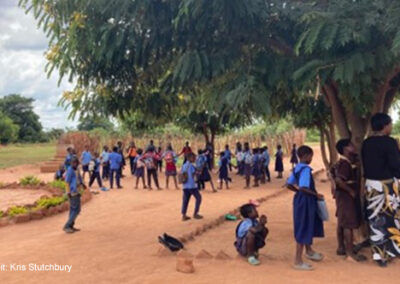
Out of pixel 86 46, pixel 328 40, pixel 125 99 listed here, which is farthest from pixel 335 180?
pixel 86 46

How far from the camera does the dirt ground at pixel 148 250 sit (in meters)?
5.68

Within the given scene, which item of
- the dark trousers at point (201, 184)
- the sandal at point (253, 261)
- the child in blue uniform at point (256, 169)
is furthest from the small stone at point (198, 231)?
the child in blue uniform at point (256, 169)

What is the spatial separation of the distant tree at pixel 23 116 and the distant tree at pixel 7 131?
4.51m

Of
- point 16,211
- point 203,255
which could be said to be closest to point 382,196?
point 203,255

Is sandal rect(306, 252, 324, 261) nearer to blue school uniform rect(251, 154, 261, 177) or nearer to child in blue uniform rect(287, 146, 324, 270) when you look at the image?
child in blue uniform rect(287, 146, 324, 270)

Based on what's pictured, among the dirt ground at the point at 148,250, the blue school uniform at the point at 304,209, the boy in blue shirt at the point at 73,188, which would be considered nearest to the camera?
the dirt ground at the point at 148,250

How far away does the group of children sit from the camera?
6.02 m

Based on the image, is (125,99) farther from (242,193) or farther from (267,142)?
(267,142)

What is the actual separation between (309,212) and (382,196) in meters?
0.96

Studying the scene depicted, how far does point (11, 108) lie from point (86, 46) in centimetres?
6317

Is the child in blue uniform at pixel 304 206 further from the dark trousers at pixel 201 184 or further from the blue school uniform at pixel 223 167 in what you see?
the blue school uniform at pixel 223 167

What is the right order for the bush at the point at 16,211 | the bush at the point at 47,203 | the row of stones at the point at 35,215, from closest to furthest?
the row of stones at the point at 35,215, the bush at the point at 16,211, the bush at the point at 47,203

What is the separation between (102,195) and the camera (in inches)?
595

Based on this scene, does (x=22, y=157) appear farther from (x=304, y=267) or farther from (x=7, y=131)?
(x=304, y=267)
